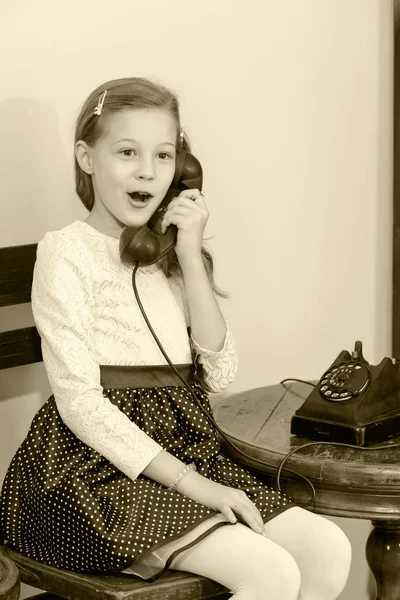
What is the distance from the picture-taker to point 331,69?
2.21m

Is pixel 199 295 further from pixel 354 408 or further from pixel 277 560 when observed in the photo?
pixel 277 560

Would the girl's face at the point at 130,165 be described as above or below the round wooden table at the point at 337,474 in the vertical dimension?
above

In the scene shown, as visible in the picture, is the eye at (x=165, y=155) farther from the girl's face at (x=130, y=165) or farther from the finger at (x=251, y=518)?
the finger at (x=251, y=518)

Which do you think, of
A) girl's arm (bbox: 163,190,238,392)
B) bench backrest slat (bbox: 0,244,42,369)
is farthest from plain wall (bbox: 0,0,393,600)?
girl's arm (bbox: 163,190,238,392)

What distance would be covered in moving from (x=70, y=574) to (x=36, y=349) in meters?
0.45

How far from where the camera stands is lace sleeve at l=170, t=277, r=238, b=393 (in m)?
1.67

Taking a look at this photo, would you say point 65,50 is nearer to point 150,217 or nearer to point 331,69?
point 150,217

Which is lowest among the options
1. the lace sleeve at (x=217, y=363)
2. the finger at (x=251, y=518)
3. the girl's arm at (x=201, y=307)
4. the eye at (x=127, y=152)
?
the finger at (x=251, y=518)

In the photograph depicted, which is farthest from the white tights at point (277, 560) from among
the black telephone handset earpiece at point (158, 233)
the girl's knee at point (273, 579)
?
the black telephone handset earpiece at point (158, 233)

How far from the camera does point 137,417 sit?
1.56m

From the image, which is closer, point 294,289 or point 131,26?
point 131,26

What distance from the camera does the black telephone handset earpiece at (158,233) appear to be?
158 cm

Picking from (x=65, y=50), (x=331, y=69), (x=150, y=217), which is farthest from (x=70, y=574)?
(x=331, y=69)

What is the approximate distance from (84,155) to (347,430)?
0.61 metres
